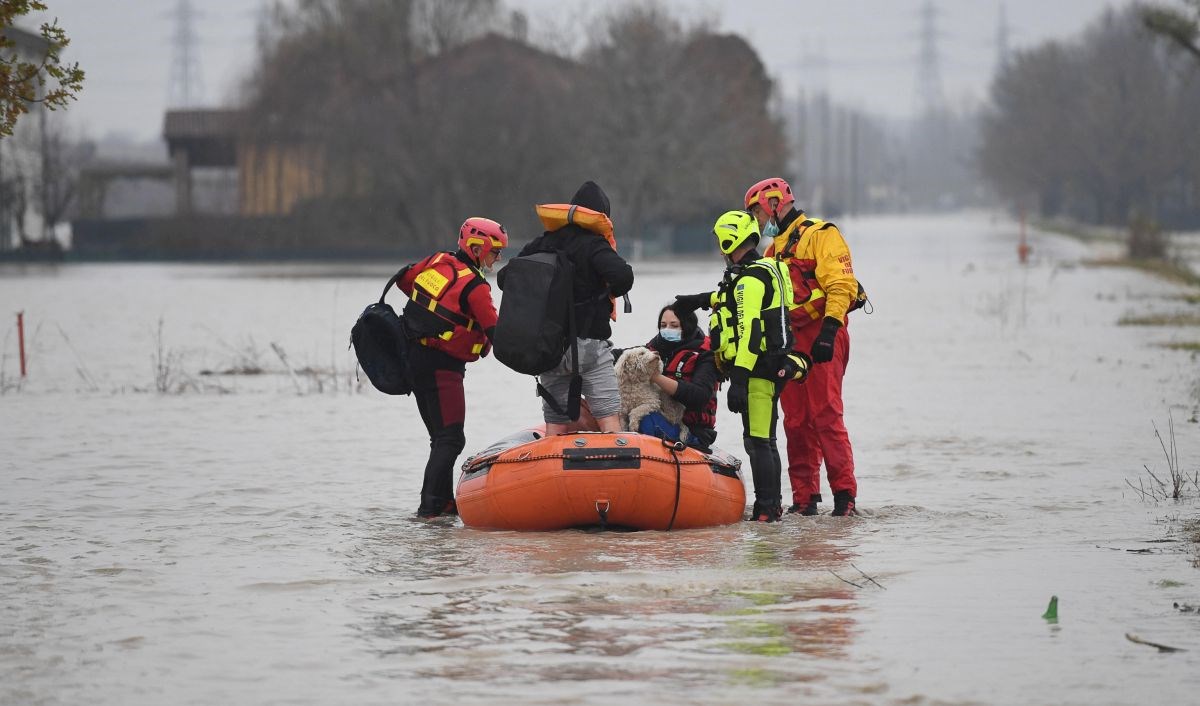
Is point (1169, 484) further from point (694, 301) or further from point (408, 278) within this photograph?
point (408, 278)

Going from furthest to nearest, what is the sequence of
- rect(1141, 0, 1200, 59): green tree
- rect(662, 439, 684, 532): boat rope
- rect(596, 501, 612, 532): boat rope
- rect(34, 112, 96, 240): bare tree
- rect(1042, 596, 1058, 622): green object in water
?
rect(34, 112, 96, 240): bare tree
rect(1141, 0, 1200, 59): green tree
rect(662, 439, 684, 532): boat rope
rect(596, 501, 612, 532): boat rope
rect(1042, 596, 1058, 622): green object in water

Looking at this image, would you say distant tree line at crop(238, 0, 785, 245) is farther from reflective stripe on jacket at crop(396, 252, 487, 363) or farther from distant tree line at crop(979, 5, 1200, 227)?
reflective stripe on jacket at crop(396, 252, 487, 363)

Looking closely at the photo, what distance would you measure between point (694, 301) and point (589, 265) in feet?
2.44

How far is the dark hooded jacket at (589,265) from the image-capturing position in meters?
9.78

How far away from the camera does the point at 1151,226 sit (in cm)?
4850

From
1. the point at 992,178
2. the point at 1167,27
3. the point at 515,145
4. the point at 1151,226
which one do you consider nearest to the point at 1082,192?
the point at 992,178

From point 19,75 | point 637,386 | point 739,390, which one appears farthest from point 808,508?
point 19,75

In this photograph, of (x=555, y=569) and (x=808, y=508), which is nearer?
(x=555, y=569)

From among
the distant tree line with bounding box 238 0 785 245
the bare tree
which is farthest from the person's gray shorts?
the bare tree

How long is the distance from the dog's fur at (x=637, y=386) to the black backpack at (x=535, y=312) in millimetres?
675

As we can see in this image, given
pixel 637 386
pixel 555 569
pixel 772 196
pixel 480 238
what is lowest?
pixel 555 569

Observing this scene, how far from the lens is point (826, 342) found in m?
10.1

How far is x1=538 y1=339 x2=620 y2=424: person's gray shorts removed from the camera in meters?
10.0

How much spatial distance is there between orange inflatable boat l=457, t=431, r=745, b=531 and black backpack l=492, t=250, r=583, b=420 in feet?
1.68
